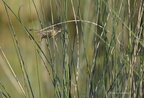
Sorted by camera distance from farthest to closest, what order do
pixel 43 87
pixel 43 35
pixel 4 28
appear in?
1. pixel 4 28
2. pixel 43 87
3. pixel 43 35

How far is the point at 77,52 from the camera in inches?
40.8

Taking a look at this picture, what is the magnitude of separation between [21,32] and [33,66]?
22 cm

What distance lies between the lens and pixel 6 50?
2.08m

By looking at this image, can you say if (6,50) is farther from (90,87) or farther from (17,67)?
(90,87)

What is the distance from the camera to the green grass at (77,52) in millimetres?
836

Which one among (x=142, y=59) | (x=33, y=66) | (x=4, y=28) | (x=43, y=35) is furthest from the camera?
(x=4, y=28)

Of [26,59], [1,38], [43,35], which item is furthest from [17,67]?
[43,35]

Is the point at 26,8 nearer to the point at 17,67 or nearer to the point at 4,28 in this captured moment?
the point at 4,28

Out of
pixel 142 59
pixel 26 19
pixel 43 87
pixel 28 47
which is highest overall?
pixel 142 59

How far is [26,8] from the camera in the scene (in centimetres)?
206

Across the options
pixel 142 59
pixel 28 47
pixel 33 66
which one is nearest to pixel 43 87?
pixel 33 66

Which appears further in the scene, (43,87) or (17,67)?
(17,67)

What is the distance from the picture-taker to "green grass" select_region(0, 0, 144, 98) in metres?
0.84

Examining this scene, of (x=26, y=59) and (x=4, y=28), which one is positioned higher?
(x=4, y=28)
